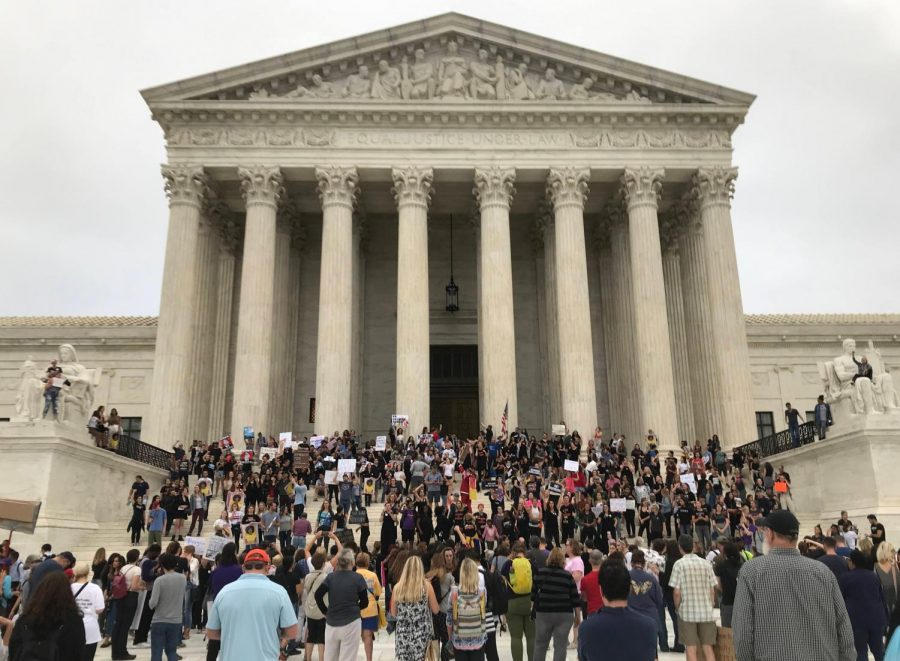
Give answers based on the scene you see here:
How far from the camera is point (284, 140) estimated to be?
32.8 m

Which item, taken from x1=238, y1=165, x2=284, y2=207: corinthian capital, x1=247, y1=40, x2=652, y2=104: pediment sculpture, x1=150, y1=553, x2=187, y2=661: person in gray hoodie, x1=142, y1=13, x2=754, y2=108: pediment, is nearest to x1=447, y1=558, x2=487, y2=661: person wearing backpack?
x1=150, y1=553, x2=187, y2=661: person in gray hoodie

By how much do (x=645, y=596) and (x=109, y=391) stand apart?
3788 centimetres

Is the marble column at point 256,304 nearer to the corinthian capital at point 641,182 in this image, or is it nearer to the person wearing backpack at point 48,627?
the corinthian capital at point 641,182

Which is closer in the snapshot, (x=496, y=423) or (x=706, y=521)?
(x=706, y=521)

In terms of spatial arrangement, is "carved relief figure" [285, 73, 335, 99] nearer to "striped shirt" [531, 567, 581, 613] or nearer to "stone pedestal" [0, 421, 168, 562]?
"stone pedestal" [0, 421, 168, 562]

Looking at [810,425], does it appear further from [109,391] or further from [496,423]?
[109,391]

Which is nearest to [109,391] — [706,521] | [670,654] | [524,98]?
[524,98]

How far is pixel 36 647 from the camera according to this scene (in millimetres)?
5391

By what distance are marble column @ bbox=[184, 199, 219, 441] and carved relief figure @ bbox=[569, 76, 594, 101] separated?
17548 millimetres

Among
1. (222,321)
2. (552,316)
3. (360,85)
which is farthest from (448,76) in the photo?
(222,321)

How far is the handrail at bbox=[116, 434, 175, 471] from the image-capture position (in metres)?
24.4

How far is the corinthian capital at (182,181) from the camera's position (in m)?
32.1

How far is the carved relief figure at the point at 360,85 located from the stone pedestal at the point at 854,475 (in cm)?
2321

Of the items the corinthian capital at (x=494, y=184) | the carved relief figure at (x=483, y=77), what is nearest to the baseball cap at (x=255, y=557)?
the corinthian capital at (x=494, y=184)
